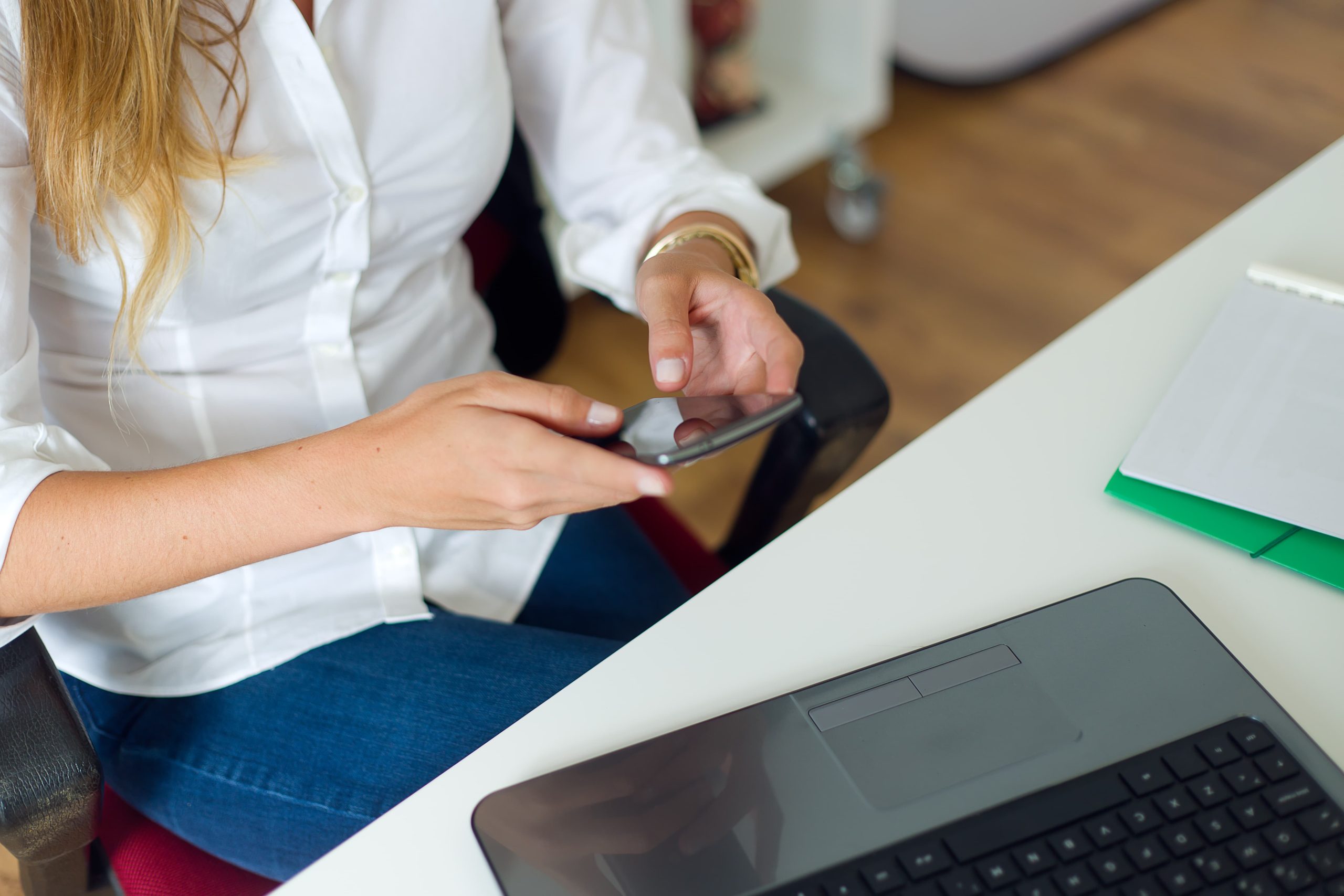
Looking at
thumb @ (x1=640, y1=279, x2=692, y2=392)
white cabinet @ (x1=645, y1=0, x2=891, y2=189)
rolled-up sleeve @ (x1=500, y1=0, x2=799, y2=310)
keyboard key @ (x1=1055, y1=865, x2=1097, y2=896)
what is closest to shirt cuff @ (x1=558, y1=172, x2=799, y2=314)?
rolled-up sleeve @ (x1=500, y1=0, x2=799, y2=310)

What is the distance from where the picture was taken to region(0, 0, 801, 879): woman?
1.96 ft

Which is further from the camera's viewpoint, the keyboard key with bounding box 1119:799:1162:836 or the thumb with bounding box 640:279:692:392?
the thumb with bounding box 640:279:692:392

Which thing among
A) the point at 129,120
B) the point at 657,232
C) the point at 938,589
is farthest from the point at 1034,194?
the point at 129,120

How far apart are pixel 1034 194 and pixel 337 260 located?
65.2 inches

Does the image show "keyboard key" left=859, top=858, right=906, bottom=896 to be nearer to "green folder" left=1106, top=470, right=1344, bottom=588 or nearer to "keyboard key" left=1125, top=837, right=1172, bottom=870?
"keyboard key" left=1125, top=837, right=1172, bottom=870

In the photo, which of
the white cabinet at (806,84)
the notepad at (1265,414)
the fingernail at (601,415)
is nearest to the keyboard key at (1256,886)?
the notepad at (1265,414)

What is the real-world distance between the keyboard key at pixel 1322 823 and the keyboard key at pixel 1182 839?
0.05m

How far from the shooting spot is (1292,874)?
0.46 meters

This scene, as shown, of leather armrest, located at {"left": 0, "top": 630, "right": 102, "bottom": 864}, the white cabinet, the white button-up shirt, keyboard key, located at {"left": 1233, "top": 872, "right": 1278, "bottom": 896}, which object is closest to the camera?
keyboard key, located at {"left": 1233, "top": 872, "right": 1278, "bottom": 896}

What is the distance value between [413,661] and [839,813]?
346 millimetres

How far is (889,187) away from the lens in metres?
2.10

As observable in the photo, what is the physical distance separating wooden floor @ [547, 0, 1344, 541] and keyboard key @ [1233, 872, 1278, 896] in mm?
1061

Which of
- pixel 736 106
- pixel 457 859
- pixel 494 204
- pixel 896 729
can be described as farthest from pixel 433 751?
pixel 736 106

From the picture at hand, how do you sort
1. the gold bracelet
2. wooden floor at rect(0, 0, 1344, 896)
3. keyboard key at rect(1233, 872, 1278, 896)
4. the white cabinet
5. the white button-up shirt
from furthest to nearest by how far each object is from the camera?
the white cabinet, wooden floor at rect(0, 0, 1344, 896), the gold bracelet, the white button-up shirt, keyboard key at rect(1233, 872, 1278, 896)
